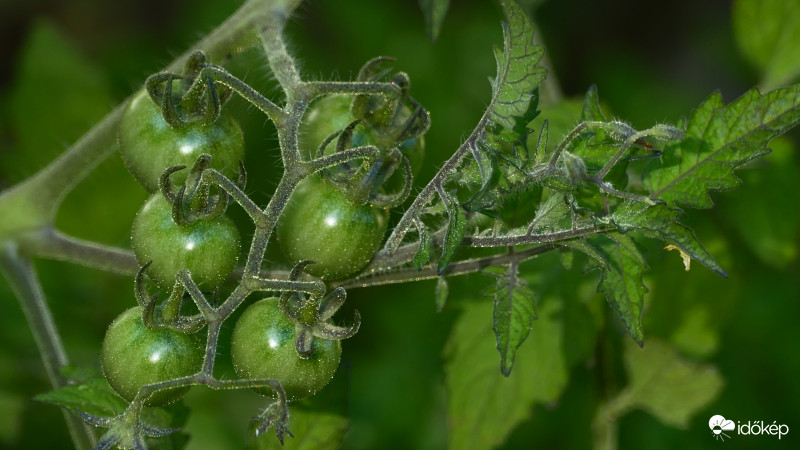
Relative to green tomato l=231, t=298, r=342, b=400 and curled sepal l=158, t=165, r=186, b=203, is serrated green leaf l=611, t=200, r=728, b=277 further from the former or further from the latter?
curled sepal l=158, t=165, r=186, b=203

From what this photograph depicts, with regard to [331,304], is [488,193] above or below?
above

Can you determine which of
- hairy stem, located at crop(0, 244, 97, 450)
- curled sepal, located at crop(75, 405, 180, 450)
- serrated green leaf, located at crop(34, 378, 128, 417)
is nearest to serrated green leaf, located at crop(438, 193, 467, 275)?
curled sepal, located at crop(75, 405, 180, 450)

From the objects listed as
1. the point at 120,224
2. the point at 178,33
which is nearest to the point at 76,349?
the point at 120,224

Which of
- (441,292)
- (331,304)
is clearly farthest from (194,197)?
(441,292)

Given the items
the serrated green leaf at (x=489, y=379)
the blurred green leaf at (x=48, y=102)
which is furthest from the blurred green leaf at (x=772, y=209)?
the blurred green leaf at (x=48, y=102)

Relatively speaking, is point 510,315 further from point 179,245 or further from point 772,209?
point 772,209

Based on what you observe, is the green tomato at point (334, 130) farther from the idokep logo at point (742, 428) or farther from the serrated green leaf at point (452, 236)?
the idokep logo at point (742, 428)
